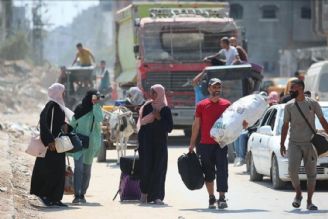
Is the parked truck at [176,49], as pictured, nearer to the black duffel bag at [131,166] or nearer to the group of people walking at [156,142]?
the black duffel bag at [131,166]

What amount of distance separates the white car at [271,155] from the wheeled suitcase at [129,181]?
2.49 meters

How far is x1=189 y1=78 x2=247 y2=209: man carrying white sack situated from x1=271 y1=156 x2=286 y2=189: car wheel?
270 cm

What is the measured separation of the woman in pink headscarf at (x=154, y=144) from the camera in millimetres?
15898

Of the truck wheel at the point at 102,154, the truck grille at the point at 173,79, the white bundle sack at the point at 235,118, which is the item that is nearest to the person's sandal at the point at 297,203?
the white bundle sack at the point at 235,118

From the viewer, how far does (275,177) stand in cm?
1783

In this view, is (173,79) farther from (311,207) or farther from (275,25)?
(275,25)

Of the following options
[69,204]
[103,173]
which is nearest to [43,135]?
[69,204]

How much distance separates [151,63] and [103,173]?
8.70 metres

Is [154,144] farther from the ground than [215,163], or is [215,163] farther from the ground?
[154,144]

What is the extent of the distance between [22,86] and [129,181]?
53.6 meters

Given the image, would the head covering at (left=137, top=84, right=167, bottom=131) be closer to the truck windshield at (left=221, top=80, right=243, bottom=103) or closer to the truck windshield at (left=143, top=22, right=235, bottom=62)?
the truck windshield at (left=221, top=80, right=243, bottom=103)

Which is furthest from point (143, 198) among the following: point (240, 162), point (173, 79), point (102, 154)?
point (173, 79)

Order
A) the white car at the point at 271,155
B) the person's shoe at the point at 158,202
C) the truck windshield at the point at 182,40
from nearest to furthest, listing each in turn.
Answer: the person's shoe at the point at 158,202 < the white car at the point at 271,155 < the truck windshield at the point at 182,40

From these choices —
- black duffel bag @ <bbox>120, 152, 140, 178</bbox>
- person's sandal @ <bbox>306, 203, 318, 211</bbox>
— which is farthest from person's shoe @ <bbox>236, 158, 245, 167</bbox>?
person's sandal @ <bbox>306, 203, 318, 211</bbox>
